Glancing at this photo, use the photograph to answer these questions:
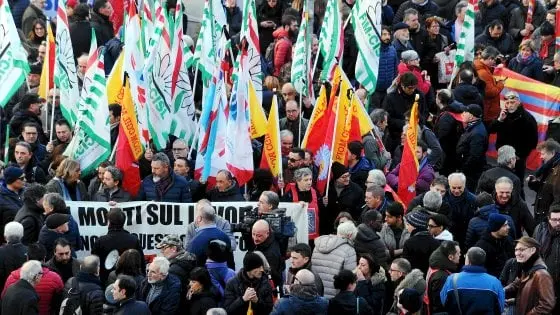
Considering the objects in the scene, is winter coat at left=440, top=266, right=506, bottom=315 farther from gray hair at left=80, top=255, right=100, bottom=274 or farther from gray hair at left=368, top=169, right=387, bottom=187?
gray hair at left=80, top=255, right=100, bottom=274

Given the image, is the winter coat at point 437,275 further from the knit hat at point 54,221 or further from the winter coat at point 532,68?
the winter coat at point 532,68

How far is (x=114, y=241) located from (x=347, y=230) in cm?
240

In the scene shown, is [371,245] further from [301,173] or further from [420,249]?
[301,173]

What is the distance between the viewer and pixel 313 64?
2755cm

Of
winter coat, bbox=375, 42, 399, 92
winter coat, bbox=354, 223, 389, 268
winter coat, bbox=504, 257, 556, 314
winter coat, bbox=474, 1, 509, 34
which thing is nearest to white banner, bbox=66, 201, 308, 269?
winter coat, bbox=354, 223, 389, 268

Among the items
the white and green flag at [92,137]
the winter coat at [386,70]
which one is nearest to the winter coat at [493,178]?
the winter coat at [386,70]

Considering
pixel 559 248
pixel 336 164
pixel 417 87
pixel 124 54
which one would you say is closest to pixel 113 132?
pixel 124 54

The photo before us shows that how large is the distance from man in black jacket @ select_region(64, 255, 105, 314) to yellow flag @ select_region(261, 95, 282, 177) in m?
4.29

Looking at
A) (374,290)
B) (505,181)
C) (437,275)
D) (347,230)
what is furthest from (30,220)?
(505,181)

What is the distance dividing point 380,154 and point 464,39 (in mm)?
3676

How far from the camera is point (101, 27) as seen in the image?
27.9 metres

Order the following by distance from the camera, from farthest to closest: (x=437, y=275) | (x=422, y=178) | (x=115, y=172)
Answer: (x=422, y=178) → (x=115, y=172) → (x=437, y=275)

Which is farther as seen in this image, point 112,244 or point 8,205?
point 8,205

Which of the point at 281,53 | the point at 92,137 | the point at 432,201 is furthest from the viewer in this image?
the point at 281,53
